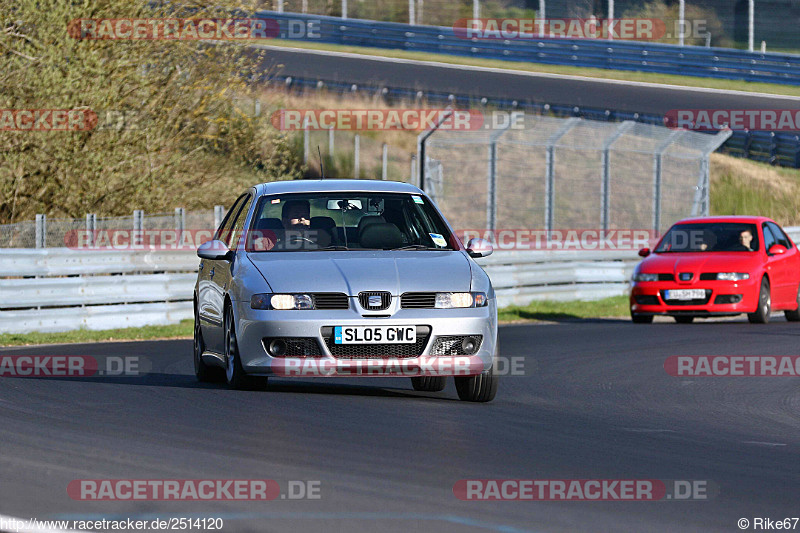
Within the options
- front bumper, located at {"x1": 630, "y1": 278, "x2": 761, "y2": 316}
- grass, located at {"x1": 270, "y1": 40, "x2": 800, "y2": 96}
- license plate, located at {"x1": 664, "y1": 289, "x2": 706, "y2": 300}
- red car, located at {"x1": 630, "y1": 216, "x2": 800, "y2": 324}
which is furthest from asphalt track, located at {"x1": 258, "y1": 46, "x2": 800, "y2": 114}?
license plate, located at {"x1": 664, "y1": 289, "x2": 706, "y2": 300}

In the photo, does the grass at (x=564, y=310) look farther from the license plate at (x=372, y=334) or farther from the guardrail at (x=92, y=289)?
the license plate at (x=372, y=334)

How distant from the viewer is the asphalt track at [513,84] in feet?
111

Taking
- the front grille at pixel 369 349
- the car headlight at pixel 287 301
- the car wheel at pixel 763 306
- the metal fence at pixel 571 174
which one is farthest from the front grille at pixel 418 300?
the metal fence at pixel 571 174

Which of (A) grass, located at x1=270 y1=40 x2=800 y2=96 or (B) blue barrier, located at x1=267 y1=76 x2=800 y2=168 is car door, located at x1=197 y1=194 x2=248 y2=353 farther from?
(A) grass, located at x1=270 y1=40 x2=800 y2=96

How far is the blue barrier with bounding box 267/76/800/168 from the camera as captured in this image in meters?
31.5

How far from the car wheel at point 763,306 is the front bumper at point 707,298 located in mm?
130

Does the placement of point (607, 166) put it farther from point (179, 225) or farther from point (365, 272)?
point (365, 272)

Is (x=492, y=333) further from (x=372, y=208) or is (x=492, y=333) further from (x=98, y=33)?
(x=98, y=33)

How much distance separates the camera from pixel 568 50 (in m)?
39.3

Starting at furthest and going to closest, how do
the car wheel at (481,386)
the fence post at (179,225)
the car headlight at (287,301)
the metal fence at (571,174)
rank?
the metal fence at (571,174) → the fence post at (179,225) → the car wheel at (481,386) → the car headlight at (287,301)

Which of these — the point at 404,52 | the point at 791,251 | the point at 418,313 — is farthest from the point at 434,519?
the point at 404,52

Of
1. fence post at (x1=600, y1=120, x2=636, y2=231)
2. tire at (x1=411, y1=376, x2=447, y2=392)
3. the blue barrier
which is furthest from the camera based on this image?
the blue barrier

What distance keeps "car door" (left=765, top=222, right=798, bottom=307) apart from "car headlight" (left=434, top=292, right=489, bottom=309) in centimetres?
1086

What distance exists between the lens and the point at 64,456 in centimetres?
720
